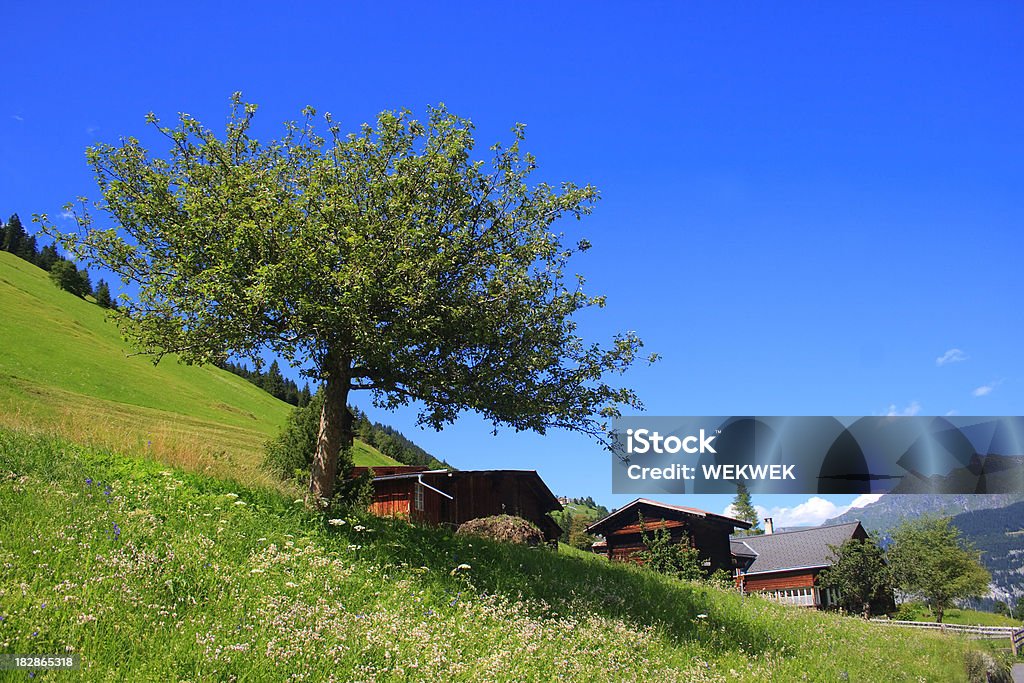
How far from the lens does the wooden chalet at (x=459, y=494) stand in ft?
128

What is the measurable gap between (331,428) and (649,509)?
38939 mm

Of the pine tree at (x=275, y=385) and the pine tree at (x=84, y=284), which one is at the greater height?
the pine tree at (x=84, y=284)

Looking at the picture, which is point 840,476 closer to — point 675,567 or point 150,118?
point 675,567

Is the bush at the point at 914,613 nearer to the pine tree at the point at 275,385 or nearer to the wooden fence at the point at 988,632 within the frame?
the wooden fence at the point at 988,632

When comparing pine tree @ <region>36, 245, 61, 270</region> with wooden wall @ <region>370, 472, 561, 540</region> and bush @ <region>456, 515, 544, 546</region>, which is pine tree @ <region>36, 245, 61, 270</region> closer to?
wooden wall @ <region>370, 472, 561, 540</region>

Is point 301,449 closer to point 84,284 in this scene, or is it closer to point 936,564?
point 936,564

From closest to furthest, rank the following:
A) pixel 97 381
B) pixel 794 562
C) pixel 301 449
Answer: pixel 301 449, pixel 794 562, pixel 97 381

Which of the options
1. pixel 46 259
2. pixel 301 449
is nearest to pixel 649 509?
pixel 301 449

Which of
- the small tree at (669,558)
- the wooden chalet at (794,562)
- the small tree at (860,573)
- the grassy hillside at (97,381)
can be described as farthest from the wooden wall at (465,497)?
the small tree at (860,573)

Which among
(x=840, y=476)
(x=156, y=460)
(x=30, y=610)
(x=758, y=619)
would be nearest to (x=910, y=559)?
(x=840, y=476)

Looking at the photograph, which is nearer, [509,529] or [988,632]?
[509,529]

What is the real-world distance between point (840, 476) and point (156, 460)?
127 feet

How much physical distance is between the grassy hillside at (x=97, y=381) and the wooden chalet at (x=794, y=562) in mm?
46240

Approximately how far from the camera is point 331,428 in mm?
18375
